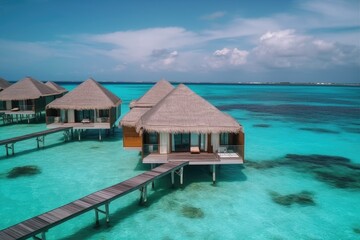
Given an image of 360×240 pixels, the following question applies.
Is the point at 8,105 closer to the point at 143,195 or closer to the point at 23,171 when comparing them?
the point at 23,171

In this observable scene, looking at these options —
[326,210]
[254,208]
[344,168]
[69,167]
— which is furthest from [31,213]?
[344,168]

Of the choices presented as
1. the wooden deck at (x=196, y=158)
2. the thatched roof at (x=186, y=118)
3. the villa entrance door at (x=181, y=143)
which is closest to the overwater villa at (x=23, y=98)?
the thatched roof at (x=186, y=118)

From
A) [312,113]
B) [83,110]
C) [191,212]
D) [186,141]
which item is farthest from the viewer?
[312,113]

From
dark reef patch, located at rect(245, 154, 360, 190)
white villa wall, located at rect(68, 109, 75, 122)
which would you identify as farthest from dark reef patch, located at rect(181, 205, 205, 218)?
white villa wall, located at rect(68, 109, 75, 122)

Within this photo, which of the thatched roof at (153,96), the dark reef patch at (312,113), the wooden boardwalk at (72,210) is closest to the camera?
the wooden boardwalk at (72,210)

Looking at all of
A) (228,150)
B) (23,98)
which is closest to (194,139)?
(228,150)

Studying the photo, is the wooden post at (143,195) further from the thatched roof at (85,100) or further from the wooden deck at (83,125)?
the thatched roof at (85,100)
